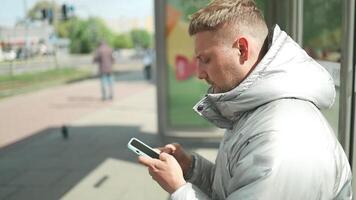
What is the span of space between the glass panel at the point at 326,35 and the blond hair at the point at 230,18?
6.62 feet

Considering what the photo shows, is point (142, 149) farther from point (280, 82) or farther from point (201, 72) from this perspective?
point (280, 82)

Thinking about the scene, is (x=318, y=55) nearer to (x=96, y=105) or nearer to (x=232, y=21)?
(x=232, y=21)

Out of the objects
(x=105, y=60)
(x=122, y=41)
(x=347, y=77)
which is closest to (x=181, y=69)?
(x=347, y=77)

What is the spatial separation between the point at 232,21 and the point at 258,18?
11 cm

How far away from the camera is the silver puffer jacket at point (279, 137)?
126 centimetres

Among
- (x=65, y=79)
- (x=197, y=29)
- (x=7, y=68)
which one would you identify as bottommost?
(x=65, y=79)

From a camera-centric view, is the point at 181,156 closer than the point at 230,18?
No

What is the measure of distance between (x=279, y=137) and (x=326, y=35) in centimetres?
297

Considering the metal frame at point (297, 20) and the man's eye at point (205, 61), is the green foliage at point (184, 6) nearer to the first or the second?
the metal frame at point (297, 20)

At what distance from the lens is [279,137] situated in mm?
1285

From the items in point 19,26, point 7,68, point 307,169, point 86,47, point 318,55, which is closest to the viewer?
point 307,169

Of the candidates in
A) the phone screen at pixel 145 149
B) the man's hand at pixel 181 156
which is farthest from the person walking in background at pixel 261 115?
the man's hand at pixel 181 156

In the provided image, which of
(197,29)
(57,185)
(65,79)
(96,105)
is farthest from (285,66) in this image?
(65,79)

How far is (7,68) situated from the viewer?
355 inches
